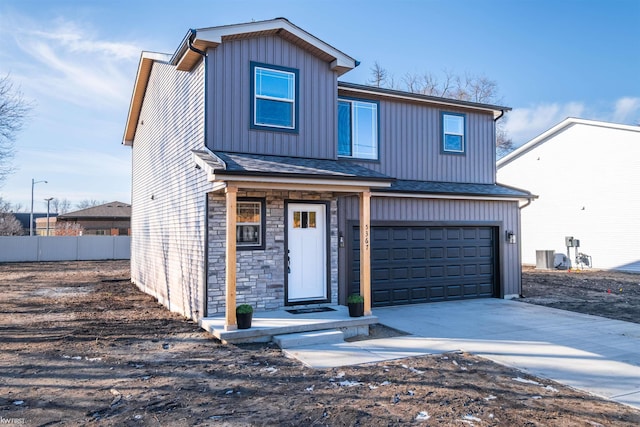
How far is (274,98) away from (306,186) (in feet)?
7.59

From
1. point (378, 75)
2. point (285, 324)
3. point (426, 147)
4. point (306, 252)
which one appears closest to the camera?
point (285, 324)

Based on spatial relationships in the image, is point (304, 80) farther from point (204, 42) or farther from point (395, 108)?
point (395, 108)

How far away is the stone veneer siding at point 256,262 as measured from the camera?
8070mm

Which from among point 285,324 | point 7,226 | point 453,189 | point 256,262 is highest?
point 453,189

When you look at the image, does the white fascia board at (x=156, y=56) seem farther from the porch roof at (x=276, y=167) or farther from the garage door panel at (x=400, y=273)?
the garage door panel at (x=400, y=273)

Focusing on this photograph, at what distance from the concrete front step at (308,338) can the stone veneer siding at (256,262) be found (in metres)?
1.52

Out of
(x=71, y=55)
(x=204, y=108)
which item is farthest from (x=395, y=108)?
(x=71, y=55)

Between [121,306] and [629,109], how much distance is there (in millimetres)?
37045

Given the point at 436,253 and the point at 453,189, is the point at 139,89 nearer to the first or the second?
the point at 453,189

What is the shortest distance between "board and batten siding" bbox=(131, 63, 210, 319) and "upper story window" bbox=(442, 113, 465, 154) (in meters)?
6.56

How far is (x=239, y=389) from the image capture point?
5.02 m

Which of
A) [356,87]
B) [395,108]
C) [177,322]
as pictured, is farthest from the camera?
[395,108]

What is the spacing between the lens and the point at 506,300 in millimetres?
11430

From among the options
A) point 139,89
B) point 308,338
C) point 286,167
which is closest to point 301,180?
point 286,167
